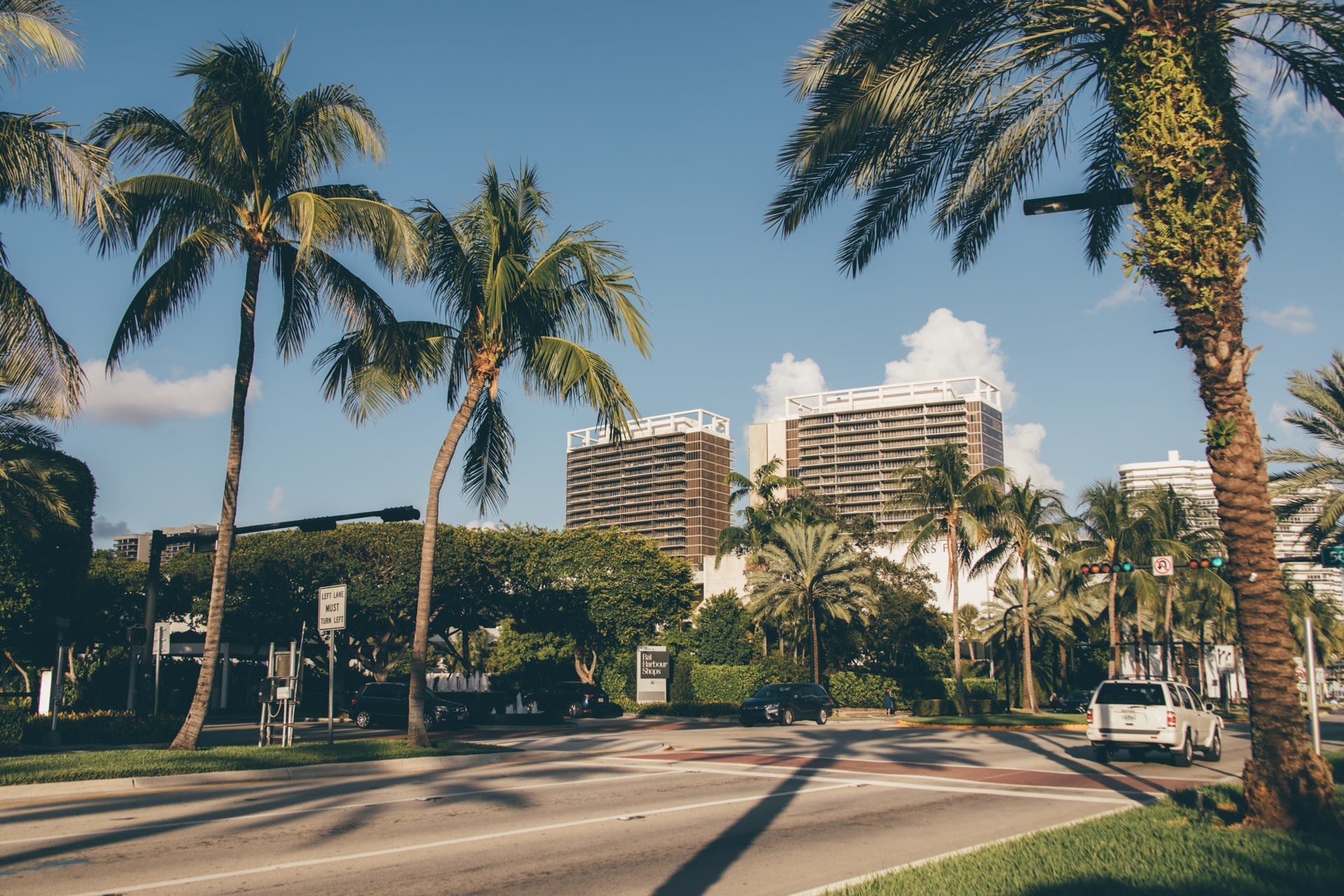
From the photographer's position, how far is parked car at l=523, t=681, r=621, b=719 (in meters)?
41.0

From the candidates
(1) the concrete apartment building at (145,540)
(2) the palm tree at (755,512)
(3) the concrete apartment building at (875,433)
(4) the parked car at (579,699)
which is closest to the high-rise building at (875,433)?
(3) the concrete apartment building at (875,433)

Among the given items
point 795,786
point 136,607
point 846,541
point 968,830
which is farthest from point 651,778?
point 136,607

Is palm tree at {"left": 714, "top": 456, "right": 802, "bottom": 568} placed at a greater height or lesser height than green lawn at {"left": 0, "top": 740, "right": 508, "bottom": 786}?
greater

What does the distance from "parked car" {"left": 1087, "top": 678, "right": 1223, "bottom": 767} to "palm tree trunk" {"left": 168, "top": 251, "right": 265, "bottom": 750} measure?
1672 cm

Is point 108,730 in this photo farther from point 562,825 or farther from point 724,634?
point 724,634

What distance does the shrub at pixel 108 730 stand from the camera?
21.0m

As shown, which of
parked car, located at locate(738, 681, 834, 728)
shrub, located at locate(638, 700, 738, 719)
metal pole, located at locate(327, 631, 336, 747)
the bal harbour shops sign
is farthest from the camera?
the bal harbour shops sign

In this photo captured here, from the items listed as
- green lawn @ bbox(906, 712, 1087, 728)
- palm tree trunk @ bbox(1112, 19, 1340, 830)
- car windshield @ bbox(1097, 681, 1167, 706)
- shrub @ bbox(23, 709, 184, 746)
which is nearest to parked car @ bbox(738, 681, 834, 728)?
green lawn @ bbox(906, 712, 1087, 728)

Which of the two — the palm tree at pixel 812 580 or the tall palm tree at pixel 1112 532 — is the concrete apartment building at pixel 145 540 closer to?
the palm tree at pixel 812 580

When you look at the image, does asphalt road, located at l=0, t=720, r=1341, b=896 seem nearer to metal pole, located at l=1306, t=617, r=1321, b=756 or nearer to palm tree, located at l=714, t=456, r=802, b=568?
metal pole, located at l=1306, t=617, r=1321, b=756

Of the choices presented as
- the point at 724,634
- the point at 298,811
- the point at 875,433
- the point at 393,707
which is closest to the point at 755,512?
the point at 724,634

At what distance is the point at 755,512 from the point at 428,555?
36349mm

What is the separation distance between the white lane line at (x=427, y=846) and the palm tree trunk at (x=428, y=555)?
8657 millimetres

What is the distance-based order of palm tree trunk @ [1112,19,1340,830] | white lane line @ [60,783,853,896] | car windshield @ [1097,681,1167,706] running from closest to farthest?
white lane line @ [60,783,853,896] → palm tree trunk @ [1112,19,1340,830] → car windshield @ [1097,681,1167,706]
